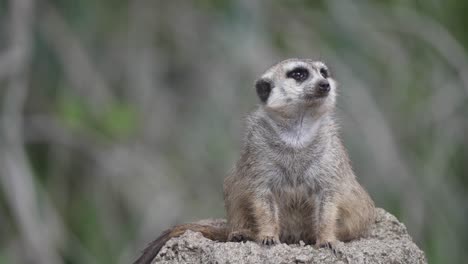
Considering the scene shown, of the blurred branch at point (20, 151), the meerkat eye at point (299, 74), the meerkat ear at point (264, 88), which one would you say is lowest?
the blurred branch at point (20, 151)

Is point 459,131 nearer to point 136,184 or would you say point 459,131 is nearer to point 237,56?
point 237,56

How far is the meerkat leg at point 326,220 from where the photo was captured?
4066mm

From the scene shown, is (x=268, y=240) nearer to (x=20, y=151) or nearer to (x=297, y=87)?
(x=297, y=87)

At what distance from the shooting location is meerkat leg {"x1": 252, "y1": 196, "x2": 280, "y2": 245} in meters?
4.09

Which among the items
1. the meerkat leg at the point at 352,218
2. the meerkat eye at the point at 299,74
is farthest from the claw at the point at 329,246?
the meerkat eye at the point at 299,74

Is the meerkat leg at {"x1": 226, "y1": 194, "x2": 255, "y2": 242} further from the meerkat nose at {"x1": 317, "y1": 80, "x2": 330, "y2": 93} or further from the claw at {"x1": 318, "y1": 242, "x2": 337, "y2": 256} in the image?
the meerkat nose at {"x1": 317, "y1": 80, "x2": 330, "y2": 93}

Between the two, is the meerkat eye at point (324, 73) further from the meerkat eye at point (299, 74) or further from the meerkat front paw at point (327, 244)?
the meerkat front paw at point (327, 244)

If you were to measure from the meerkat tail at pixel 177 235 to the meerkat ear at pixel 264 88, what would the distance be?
20.1 inches

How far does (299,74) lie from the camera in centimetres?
443

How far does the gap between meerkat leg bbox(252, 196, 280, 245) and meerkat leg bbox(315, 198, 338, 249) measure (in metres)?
0.14

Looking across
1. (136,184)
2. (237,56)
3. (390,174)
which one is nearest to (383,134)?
(390,174)

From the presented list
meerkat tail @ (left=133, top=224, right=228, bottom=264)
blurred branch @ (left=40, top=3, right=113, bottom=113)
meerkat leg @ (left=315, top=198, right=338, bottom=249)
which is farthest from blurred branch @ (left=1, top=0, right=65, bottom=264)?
meerkat leg @ (left=315, top=198, right=338, bottom=249)

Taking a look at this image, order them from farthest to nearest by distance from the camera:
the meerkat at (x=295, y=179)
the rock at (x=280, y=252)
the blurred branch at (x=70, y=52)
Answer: the blurred branch at (x=70, y=52), the meerkat at (x=295, y=179), the rock at (x=280, y=252)

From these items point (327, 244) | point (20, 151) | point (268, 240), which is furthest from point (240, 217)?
point (20, 151)
